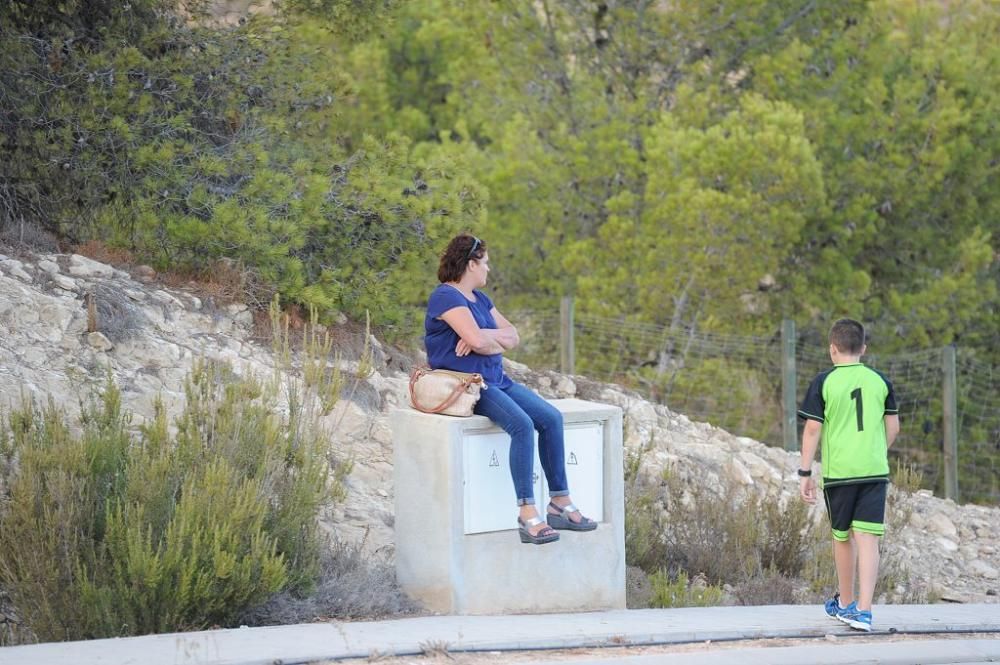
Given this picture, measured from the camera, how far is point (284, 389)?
407 inches

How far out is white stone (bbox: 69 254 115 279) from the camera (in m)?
10.6

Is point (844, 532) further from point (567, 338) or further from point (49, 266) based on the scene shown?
point (567, 338)

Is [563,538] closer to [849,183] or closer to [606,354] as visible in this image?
[606,354]

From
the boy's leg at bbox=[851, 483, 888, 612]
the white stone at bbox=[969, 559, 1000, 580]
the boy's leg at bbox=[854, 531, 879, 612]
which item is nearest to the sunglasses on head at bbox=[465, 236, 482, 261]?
the boy's leg at bbox=[851, 483, 888, 612]

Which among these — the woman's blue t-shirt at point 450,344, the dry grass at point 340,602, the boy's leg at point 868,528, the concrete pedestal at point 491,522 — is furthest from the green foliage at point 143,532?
the boy's leg at point 868,528

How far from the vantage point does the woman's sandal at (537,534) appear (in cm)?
673

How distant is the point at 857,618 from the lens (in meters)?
6.68

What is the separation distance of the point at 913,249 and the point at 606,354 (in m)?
8.55

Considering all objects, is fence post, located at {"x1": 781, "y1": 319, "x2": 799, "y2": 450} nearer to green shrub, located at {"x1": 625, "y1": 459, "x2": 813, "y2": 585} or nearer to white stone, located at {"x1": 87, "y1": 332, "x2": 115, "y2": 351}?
green shrub, located at {"x1": 625, "y1": 459, "x2": 813, "y2": 585}

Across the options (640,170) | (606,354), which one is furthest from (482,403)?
(640,170)

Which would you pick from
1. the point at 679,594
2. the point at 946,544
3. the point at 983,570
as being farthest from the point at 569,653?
the point at 946,544

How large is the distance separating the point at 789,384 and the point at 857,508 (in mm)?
8231

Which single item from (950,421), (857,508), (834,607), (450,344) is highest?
(450,344)

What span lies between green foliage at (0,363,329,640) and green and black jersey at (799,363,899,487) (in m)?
2.59
